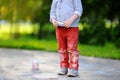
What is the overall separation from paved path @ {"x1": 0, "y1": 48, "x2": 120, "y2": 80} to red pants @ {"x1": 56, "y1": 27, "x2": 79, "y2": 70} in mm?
291

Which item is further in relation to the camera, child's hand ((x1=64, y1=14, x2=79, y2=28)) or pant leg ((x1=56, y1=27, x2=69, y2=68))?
pant leg ((x1=56, y1=27, x2=69, y2=68))

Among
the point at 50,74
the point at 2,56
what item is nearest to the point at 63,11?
the point at 50,74

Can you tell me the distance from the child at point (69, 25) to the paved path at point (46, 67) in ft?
1.18

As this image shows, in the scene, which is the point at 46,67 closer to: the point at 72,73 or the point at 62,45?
the point at 62,45

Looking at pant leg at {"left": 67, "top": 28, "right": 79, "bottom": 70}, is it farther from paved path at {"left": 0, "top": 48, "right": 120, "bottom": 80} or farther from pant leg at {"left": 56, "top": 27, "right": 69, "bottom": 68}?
paved path at {"left": 0, "top": 48, "right": 120, "bottom": 80}

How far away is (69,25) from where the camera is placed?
325 inches

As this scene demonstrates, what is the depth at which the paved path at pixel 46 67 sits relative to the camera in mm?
8414

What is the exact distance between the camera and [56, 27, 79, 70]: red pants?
8359 mm

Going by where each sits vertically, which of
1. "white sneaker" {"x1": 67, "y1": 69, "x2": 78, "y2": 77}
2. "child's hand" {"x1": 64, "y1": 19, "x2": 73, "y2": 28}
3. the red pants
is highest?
"child's hand" {"x1": 64, "y1": 19, "x2": 73, "y2": 28}

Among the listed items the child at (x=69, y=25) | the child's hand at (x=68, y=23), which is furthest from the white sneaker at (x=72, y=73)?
the child's hand at (x=68, y=23)

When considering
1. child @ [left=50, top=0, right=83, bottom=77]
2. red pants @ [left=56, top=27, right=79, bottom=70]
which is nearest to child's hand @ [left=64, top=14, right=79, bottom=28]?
child @ [left=50, top=0, right=83, bottom=77]

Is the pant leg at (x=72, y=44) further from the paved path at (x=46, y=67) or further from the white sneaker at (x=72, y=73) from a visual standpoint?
the paved path at (x=46, y=67)

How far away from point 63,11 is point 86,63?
7.57 feet

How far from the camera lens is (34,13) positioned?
23.5m
